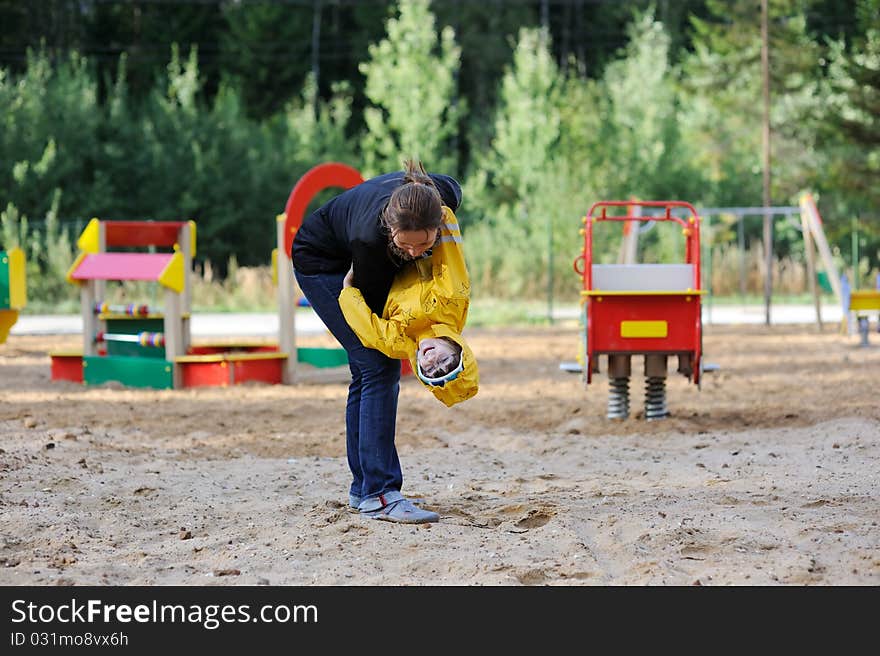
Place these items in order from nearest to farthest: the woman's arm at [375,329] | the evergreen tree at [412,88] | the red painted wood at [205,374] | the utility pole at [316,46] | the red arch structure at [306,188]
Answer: the woman's arm at [375,329] < the red arch structure at [306,188] < the red painted wood at [205,374] < the evergreen tree at [412,88] < the utility pole at [316,46]

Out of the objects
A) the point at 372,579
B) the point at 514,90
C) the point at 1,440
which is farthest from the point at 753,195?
the point at 372,579

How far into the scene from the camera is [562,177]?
25.4 metres

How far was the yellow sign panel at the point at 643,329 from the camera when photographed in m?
7.95

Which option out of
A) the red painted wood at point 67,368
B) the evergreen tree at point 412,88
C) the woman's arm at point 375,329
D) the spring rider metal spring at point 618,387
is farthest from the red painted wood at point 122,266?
the evergreen tree at point 412,88

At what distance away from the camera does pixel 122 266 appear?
10188 mm

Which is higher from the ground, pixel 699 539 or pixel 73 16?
pixel 73 16

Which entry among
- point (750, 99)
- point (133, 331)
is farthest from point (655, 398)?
point (750, 99)

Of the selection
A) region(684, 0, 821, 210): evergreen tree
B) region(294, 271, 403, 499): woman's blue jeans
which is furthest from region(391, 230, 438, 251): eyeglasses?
region(684, 0, 821, 210): evergreen tree

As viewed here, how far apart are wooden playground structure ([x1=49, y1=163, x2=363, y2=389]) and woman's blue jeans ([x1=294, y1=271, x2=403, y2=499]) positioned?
16.3 feet

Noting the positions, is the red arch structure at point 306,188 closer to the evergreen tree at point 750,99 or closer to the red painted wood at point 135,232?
the red painted wood at point 135,232

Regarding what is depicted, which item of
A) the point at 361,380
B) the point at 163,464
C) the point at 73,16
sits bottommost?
the point at 163,464

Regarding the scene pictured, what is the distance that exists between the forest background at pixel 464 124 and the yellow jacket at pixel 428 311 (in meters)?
13.2

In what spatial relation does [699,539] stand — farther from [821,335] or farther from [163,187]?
[163,187]
